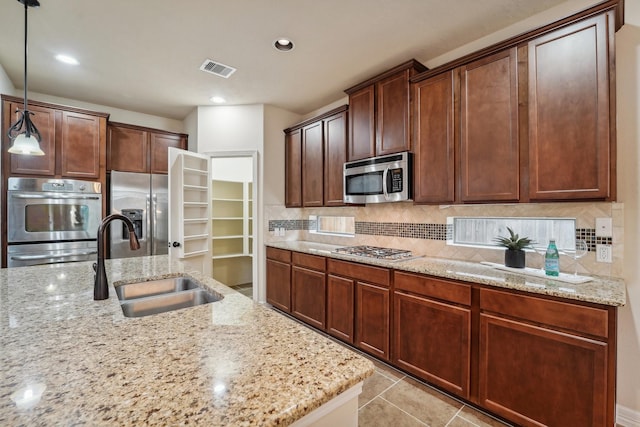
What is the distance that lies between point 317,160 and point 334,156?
314 mm

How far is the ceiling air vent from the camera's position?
2.86 metres

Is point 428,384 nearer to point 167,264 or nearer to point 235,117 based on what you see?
point 167,264

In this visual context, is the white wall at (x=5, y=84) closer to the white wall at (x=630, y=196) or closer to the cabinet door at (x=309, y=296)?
the cabinet door at (x=309, y=296)

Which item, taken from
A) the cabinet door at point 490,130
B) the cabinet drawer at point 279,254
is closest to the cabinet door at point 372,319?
the cabinet door at point 490,130

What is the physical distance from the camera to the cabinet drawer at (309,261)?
3.05m

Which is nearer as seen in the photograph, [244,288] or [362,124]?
[362,124]

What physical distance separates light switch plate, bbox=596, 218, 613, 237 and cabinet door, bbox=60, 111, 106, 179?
192 inches

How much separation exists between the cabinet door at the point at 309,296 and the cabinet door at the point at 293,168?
105 cm

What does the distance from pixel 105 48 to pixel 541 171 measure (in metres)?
3.66

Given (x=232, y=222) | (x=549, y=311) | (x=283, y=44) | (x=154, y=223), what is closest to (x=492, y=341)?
(x=549, y=311)

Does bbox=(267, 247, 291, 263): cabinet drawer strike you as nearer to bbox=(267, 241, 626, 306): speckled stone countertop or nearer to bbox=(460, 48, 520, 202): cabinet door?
bbox=(267, 241, 626, 306): speckled stone countertop

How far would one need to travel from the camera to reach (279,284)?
371 cm

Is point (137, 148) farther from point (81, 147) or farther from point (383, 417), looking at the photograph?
point (383, 417)

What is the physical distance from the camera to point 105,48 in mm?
2584
